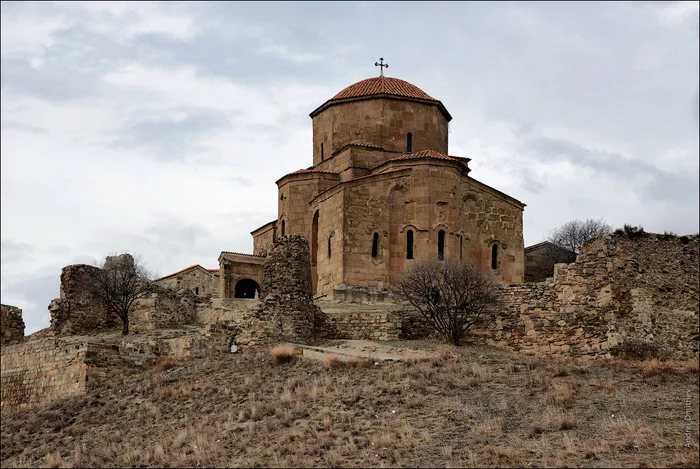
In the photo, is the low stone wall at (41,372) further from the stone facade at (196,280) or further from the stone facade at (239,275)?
the stone facade at (196,280)

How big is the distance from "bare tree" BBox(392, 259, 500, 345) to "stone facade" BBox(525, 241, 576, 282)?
490 inches

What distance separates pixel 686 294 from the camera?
2062 cm

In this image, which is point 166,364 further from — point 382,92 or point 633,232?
point 382,92

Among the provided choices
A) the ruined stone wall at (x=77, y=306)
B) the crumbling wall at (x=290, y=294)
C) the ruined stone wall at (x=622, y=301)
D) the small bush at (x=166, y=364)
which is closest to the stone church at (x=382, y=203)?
the ruined stone wall at (x=77, y=306)

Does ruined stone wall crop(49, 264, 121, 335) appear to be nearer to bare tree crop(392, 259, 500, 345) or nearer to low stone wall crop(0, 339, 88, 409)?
low stone wall crop(0, 339, 88, 409)

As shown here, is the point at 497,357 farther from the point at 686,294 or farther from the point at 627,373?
the point at 686,294

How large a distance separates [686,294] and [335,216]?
15203 millimetres

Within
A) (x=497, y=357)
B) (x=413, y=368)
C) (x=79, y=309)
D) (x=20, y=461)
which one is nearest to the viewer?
(x=20, y=461)

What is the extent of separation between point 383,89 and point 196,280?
1081 cm

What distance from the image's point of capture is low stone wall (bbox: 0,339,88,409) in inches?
838

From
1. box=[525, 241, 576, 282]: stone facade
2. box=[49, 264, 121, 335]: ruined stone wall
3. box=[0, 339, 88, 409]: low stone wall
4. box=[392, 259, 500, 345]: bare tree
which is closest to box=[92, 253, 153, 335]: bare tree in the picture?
box=[49, 264, 121, 335]: ruined stone wall

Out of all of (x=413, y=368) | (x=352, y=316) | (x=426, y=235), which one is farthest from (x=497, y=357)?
(x=426, y=235)

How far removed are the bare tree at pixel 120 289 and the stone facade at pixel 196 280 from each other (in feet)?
34.8

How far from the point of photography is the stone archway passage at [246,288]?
3797cm
